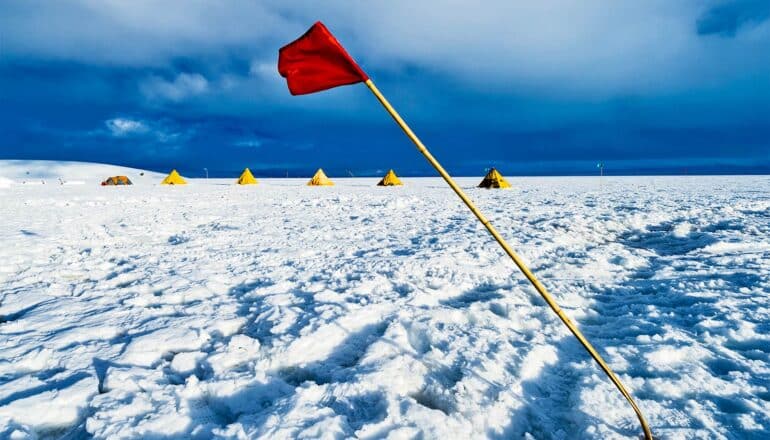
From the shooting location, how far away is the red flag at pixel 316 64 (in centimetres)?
255

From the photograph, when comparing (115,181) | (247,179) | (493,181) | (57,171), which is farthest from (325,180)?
(57,171)

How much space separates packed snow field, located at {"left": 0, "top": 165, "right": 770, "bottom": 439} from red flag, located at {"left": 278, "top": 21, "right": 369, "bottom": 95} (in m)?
2.21

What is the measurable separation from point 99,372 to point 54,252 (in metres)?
5.93

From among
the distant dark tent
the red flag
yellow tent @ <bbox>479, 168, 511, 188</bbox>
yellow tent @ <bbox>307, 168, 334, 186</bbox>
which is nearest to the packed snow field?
the red flag

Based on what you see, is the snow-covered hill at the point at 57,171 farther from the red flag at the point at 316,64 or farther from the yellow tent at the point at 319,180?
the red flag at the point at 316,64

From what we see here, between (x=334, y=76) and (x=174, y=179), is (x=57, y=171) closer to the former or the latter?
(x=174, y=179)

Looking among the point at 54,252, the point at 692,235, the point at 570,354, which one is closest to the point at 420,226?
the point at 692,235

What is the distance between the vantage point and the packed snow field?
2.68 meters

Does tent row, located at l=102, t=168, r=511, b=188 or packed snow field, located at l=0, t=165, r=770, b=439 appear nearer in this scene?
packed snow field, located at l=0, t=165, r=770, b=439

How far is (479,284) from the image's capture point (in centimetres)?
559

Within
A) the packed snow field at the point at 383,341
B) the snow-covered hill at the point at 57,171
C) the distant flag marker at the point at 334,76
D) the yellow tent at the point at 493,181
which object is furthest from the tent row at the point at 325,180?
the distant flag marker at the point at 334,76

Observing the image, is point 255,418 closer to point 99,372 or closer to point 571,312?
point 99,372

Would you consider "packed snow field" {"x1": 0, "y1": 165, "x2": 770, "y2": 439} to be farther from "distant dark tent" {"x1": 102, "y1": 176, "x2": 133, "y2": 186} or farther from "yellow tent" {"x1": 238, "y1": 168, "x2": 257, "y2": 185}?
"distant dark tent" {"x1": 102, "y1": 176, "x2": 133, "y2": 186}

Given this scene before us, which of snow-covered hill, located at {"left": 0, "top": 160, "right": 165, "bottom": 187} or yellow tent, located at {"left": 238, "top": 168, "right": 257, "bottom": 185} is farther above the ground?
snow-covered hill, located at {"left": 0, "top": 160, "right": 165, "bottom": 187}
